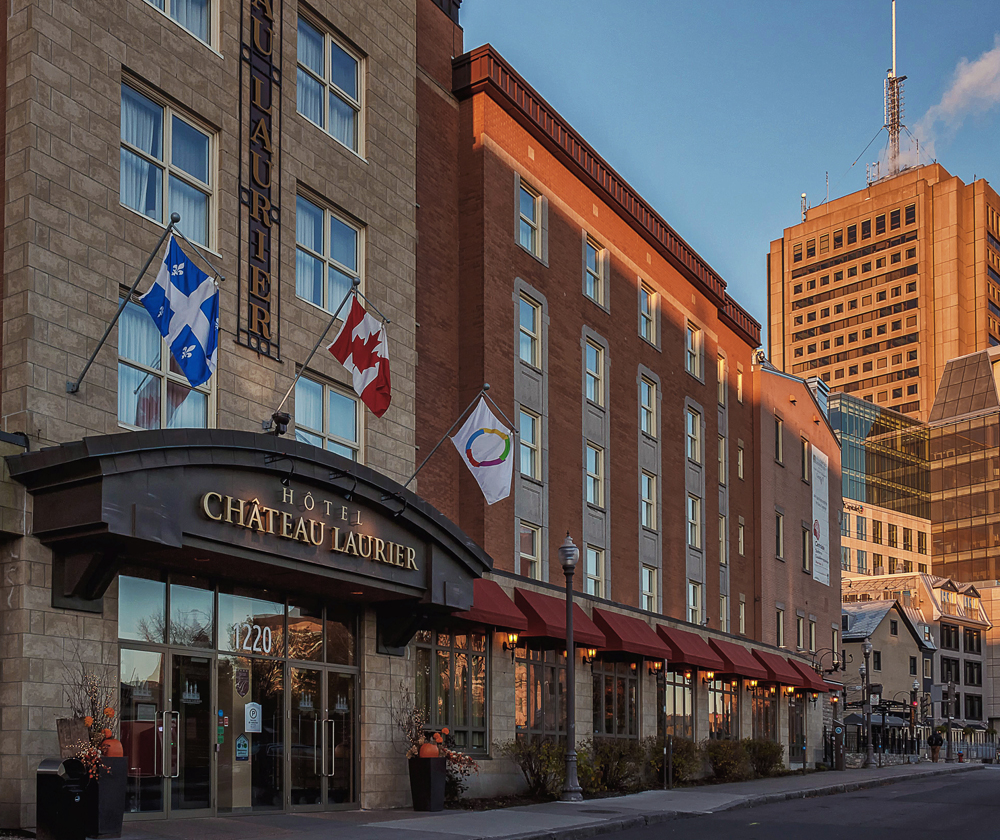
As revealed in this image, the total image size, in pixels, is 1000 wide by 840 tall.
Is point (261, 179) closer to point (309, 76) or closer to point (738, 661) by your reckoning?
point (309, 76)

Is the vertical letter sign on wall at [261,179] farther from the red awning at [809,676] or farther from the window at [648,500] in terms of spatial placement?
the red awning at [809,676]

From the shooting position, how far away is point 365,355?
757 inches

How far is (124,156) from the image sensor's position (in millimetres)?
17547

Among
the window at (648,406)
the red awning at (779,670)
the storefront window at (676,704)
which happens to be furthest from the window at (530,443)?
the red awning at (779,670)

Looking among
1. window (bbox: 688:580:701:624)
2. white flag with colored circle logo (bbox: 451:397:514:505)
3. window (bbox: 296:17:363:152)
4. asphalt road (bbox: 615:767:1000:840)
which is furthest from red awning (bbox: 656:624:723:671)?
window (bbox: 296:17:363:152)

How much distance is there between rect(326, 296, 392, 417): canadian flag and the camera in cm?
1897

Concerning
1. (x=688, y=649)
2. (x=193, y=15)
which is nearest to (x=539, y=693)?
(x=688, y=649)

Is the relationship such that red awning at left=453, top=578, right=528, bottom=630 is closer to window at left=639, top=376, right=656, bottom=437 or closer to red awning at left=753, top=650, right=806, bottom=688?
window at left=639, top=376, right=656, bottom=437

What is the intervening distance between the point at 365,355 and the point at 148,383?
11.5ft

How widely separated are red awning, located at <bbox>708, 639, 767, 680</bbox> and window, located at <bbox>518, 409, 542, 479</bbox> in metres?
11.7

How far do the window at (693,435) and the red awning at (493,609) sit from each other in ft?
53.5

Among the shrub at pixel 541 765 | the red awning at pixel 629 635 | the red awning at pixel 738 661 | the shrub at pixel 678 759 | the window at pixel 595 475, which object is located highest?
the window at pixel 595 475

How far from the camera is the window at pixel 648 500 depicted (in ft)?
119

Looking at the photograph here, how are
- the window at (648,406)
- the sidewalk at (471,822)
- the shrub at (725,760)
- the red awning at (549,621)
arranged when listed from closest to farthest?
the sidewalk at (471,822) → the red awning at (549,621) → the shrub at (725,760) → the window at (648,406)
